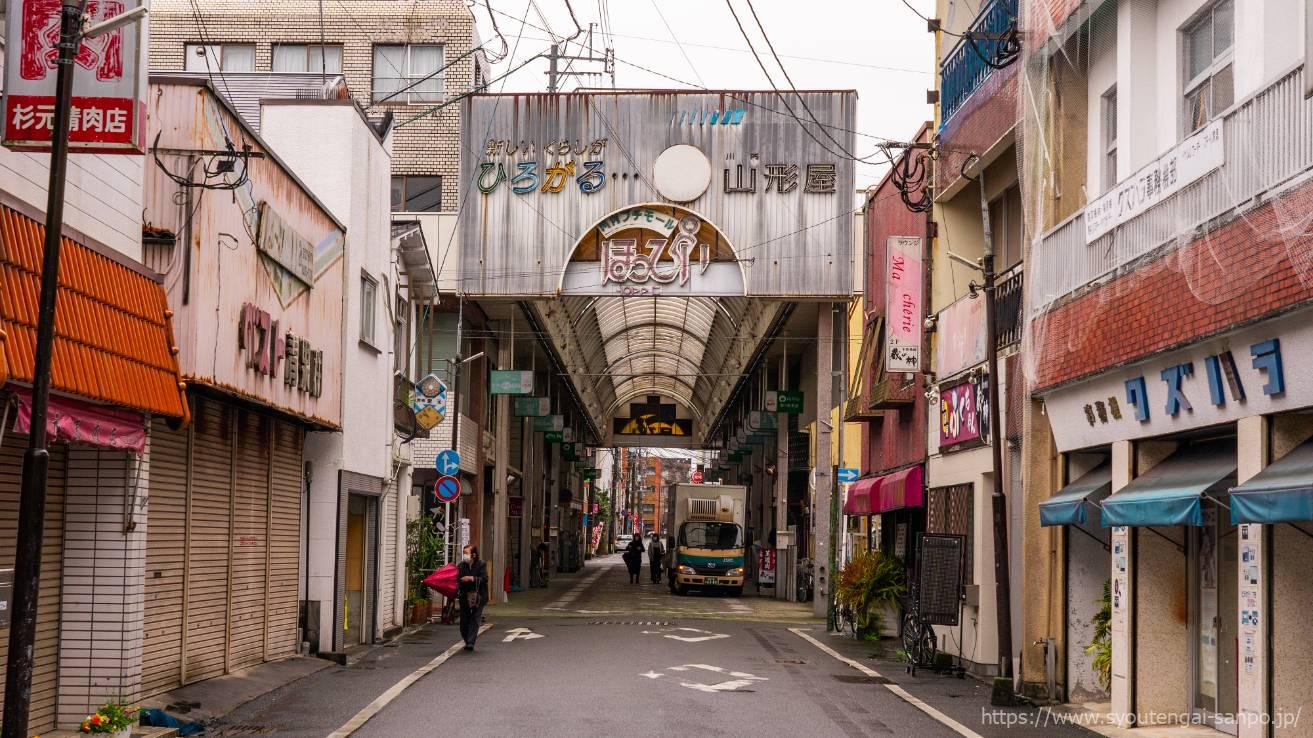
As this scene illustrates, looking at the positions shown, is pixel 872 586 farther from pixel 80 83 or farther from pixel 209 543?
pixel 80 83

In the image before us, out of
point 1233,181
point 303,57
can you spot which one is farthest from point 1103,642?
point 303,57

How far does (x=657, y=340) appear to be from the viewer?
57.5m

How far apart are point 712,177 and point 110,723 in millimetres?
26198

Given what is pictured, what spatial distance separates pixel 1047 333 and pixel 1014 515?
323cm

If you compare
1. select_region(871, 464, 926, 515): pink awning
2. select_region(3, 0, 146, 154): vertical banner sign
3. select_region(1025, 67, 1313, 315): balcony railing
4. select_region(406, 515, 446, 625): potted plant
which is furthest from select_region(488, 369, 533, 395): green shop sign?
select_region(3, 0, 146, 154): vertical banner sign

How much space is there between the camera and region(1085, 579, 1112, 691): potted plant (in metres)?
16.8

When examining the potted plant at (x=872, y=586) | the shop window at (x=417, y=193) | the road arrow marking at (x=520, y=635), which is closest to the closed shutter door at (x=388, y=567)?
the road arrow marking at (x=520, y=635)

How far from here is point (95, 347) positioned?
1215cm

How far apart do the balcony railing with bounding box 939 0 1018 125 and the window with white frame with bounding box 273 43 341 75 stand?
24.5 metres

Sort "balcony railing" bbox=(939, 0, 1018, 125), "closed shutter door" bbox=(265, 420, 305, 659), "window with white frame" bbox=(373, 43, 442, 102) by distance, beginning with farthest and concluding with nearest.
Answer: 1. "window with white frame" bbox=(373, 43, 442, 102)
2. "closed shutter door" bbox=(265, 420, 305, 659)
3. "balcony railing" bbox=(939, 0, 1018, 125)

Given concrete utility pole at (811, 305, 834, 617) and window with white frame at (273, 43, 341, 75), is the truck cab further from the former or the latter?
window with white frame at (273, 43, 341, 75)

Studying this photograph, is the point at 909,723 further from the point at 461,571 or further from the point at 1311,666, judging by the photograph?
the point at 461,571

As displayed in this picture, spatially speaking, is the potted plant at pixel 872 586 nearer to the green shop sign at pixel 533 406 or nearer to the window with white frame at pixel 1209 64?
the window with white frame at pixel 1209 64

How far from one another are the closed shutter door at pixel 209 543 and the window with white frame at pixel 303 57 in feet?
93.2
